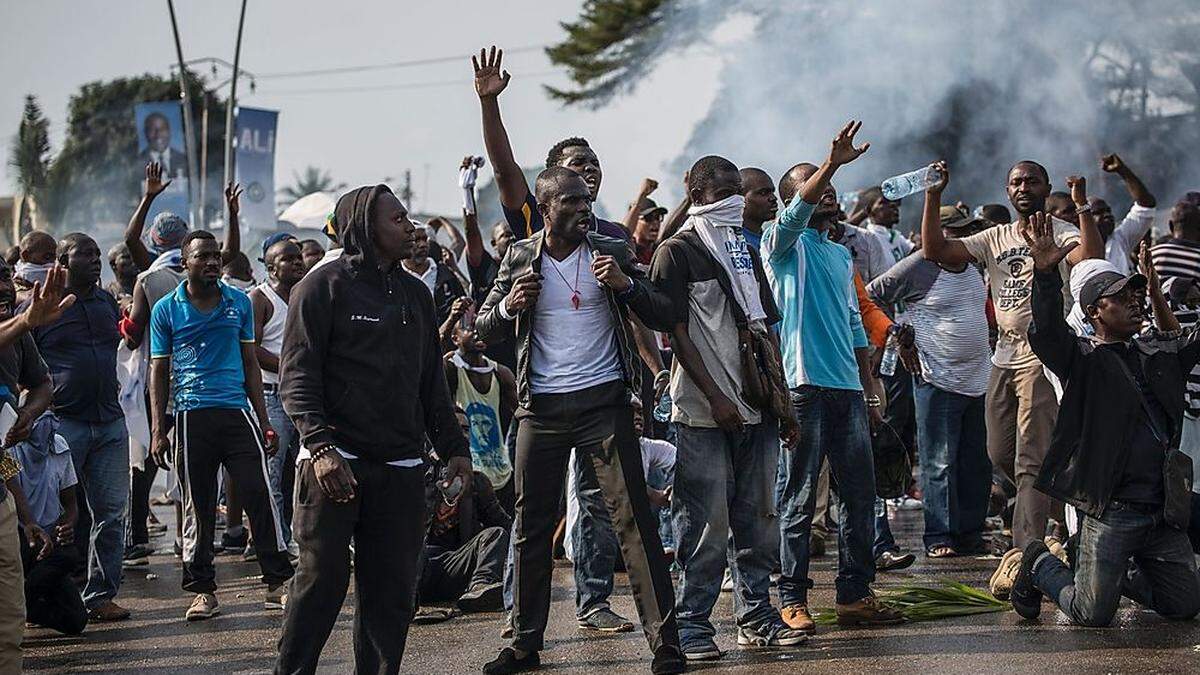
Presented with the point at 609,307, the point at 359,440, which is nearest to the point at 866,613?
the point at 609,307

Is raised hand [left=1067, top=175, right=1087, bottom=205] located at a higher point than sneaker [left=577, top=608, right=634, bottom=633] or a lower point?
higher

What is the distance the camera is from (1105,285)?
7.27 metres

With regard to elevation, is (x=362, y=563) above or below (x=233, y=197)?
below

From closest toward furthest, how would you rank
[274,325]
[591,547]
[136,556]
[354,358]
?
[354,358]
[591,547]
[274,325]
[136,556]

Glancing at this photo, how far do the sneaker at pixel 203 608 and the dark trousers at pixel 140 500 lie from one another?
271 cm

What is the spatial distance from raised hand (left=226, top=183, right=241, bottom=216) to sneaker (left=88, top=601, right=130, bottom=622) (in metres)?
2.51

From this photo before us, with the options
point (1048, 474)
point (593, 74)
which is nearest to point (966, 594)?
point (1048, 474)

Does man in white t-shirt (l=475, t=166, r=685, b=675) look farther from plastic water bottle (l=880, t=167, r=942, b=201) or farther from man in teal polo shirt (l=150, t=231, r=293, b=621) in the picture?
man in teal polo shirt (l=150, t=231, r=293, b=621)

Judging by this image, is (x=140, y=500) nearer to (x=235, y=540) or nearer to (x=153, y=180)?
(x=235, y=540)

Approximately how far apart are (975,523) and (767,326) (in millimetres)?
3484

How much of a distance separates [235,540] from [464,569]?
2992 millimetres

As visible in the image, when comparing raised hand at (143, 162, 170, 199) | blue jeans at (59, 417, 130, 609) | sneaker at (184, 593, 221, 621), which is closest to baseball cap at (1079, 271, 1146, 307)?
sneaker at (184, 593, 221, 621)

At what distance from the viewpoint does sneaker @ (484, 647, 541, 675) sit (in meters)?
6.68

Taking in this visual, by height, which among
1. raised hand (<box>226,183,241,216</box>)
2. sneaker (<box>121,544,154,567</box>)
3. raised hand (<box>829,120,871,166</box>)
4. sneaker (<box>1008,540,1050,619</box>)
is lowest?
sneaker (<box>121,544,154,567</box>)
